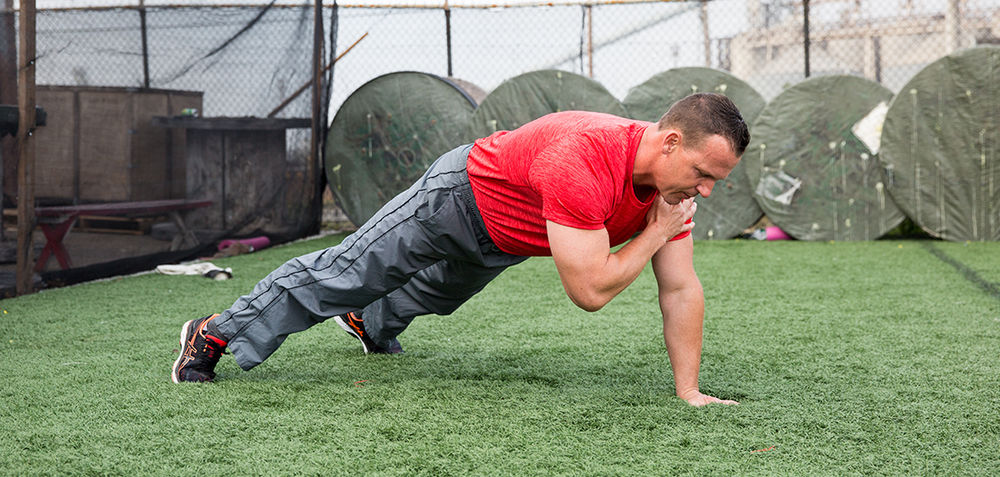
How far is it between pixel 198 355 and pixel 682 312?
140cm

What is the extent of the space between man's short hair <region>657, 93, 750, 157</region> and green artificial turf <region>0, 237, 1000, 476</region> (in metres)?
0.71

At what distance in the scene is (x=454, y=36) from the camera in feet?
26.2

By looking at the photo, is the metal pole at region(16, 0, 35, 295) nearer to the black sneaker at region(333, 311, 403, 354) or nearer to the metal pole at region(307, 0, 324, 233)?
the black sneaker at region(333, 311, 403, 354)

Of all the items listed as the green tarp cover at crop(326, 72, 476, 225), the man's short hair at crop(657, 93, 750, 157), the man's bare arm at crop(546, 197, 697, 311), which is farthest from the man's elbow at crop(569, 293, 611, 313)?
the green tarp cover at crop(326, 72, 476, 225)

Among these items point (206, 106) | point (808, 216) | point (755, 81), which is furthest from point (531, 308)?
point (755, 81)

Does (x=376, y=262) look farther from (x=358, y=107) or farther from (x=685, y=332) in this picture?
(x=358, y=107)

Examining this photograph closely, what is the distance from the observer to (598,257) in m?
2.01

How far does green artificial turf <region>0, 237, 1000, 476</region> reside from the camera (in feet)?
6.31

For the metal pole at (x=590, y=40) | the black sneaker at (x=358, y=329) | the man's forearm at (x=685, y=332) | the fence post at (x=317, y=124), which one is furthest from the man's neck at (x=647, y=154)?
the metal pole at (x=590, y=40)

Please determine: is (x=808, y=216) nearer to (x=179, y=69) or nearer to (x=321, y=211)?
(x=321, y=211)

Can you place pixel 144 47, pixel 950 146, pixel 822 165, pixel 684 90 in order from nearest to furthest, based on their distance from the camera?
pixel 144 47, pixel 950 146, pixel 822 165, pixel 684 90

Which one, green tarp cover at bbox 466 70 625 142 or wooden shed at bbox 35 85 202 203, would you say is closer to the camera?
wooden shed at bbox 35 85 202 203

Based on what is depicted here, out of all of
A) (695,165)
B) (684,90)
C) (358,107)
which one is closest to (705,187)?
(695,165)

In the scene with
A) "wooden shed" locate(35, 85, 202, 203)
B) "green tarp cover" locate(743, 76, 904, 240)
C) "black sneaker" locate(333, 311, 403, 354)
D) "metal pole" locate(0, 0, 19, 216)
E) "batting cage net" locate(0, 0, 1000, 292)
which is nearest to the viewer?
"black sneaker" locate(333, 311, 403, 354)
